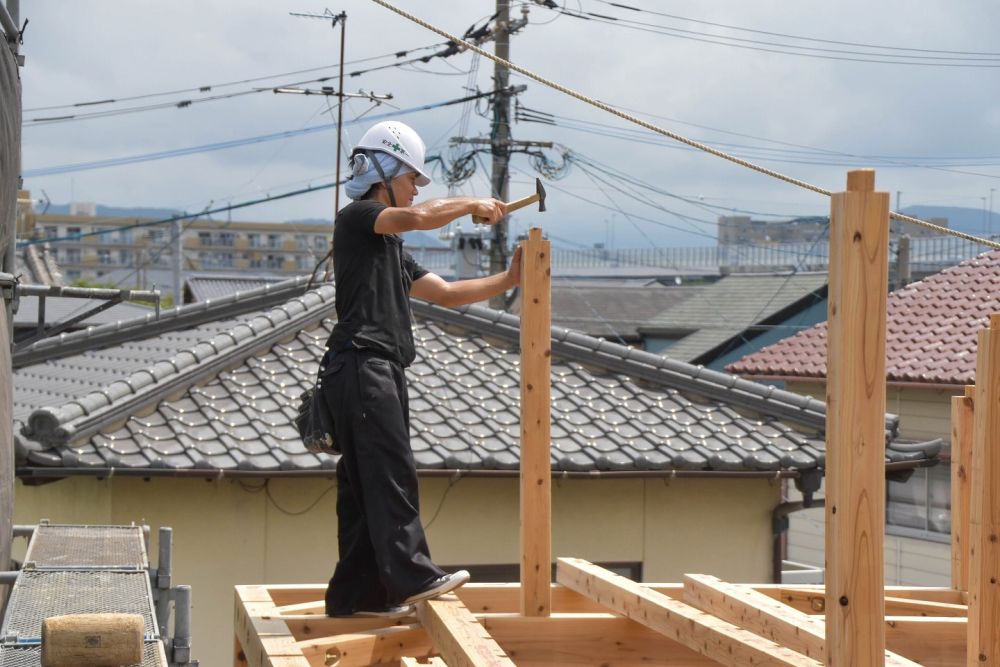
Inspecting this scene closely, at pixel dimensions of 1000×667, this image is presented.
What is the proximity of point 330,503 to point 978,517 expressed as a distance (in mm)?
6400

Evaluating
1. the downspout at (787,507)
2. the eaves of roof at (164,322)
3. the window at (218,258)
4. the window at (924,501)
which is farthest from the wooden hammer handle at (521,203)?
the window at (218,258)

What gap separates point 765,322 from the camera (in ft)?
90.7

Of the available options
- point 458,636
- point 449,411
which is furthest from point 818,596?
point 449,411

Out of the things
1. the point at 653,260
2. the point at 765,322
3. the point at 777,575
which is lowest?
the point at 777,575

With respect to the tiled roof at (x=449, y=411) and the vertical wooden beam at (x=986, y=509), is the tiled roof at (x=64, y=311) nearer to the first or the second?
the tiled roof at (x=449, y=411)

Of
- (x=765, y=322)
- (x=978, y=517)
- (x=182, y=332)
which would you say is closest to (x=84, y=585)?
(x=978, y=517)

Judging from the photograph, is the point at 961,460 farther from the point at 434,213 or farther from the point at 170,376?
the point at 170,376

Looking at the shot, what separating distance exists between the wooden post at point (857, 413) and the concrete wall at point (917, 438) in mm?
12552

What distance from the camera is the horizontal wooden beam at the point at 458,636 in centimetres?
381

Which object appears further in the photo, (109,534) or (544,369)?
(109,534)

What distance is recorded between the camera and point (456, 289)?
193 inches

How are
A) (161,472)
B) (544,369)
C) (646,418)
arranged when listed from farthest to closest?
(646,418)
(161,472)
(544,369)

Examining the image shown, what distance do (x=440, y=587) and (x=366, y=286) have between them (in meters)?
1.07

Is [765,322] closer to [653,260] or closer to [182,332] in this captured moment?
[182,332]
